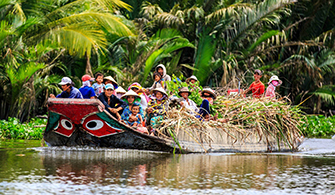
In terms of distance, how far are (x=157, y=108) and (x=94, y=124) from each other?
4.19 ft

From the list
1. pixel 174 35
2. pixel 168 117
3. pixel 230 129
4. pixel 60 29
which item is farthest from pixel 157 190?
pixel 174 35

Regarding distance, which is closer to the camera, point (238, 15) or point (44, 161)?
point (44, 161)

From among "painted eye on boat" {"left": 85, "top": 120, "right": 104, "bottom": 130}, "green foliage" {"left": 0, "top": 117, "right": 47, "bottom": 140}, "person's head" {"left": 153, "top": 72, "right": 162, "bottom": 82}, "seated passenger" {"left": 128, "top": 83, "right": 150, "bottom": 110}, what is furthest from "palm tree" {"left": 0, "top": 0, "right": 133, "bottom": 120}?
"painted eye on boat" {"left": 85, "top": 120, "right": 104, "bottom": 130}

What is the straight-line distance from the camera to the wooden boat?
8.95 meters

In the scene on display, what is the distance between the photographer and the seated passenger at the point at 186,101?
10209 mm

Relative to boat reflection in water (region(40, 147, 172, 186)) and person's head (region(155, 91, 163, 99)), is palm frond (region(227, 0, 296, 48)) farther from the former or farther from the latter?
boat reflection in water (region(40, 147, 172, 186))

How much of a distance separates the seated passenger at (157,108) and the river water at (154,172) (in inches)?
23.7

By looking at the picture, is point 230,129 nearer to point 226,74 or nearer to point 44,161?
point 44,161

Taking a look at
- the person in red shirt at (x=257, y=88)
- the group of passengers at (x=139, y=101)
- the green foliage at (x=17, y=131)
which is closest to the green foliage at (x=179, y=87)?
the group of passengers at (x=139, y=101)

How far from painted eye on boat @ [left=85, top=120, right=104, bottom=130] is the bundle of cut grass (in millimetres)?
1106

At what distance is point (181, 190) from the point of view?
5859mm

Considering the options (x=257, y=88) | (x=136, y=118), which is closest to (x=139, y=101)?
(x=136, y=118)

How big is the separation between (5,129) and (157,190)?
816cm

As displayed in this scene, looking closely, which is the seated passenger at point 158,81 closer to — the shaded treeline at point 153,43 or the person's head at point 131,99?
the person's head at point 131,99
